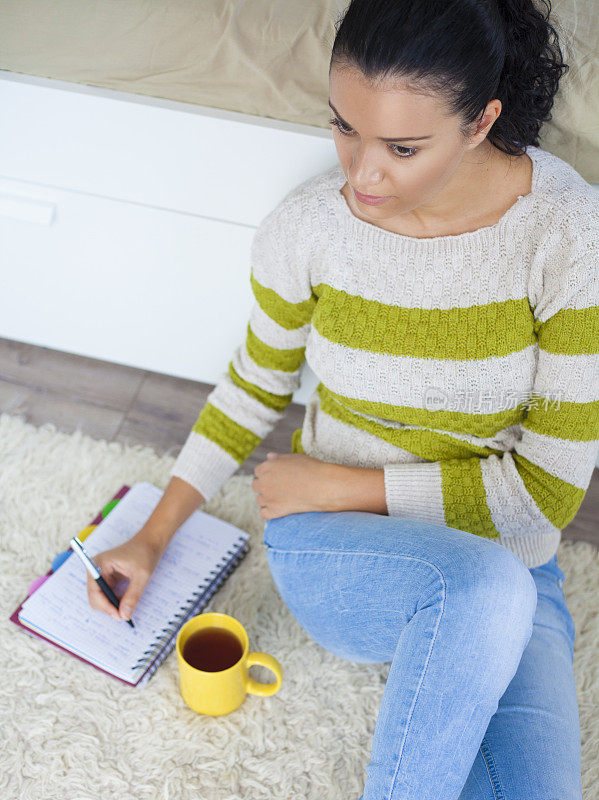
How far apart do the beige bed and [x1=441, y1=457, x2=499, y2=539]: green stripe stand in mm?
455

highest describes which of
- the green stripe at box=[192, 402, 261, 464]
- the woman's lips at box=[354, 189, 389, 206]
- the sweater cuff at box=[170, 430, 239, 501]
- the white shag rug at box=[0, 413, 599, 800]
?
the woman's lips at box=[354, 189, 389, 206]

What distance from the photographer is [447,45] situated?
653mm

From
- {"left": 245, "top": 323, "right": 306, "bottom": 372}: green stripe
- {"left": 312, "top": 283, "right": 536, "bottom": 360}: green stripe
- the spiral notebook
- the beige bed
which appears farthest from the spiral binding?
the beige bed

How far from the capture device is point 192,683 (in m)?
0.93

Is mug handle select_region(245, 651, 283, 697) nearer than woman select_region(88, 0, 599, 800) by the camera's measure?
No

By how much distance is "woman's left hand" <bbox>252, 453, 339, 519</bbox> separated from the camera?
36.2 inches

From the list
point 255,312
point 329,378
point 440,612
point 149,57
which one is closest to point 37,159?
point 149,57

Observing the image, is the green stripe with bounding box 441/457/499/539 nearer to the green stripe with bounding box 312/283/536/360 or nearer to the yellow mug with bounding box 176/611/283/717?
the green stripe with bounding box 312/283/536/360

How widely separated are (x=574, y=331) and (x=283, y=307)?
0.34 meters

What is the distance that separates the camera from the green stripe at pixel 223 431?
1006 mm

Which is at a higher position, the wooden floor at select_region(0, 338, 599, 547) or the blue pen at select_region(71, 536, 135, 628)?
the blue pen at select_region(71, 536, 135, 628)

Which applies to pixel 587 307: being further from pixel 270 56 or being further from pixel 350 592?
pixel 270 56

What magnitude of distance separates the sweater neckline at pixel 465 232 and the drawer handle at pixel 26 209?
0.60 metres

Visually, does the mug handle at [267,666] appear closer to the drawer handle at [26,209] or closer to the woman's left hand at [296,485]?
the woman's left hand at [296,485]
